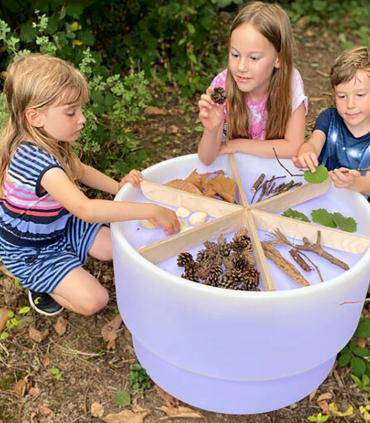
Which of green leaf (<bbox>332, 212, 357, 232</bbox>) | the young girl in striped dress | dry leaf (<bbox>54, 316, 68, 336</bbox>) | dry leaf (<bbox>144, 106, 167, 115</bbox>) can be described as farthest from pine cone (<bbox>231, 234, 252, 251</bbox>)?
dry leaf (<bbox>144, 106, 167, 115</bbox>)

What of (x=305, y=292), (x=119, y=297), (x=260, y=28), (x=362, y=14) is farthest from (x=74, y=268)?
(x=362, y=14)

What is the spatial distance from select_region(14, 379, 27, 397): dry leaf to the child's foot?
306 millimetres

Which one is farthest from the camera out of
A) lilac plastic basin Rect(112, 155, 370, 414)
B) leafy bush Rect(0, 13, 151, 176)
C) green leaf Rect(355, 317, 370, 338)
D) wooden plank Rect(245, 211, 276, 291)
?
leafy bush Rect(0, 13, 151, 176)

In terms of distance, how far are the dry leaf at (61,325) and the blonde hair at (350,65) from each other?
146cm

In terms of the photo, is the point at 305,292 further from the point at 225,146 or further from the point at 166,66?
the point at 166,66

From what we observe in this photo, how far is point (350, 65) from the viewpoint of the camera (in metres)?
2.12

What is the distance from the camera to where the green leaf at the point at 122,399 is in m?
2.05

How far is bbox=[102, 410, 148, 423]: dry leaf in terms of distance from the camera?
1.99m

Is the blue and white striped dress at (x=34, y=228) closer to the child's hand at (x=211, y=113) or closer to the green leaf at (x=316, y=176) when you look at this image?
the child's hand at (x=211, y=113)

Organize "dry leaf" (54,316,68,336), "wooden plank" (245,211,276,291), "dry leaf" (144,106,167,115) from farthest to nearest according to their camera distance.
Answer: "dry leaf" (144,106,167,115), "dry leaf" (54,316,68,336), "wooden plank" (245,211,276,291)

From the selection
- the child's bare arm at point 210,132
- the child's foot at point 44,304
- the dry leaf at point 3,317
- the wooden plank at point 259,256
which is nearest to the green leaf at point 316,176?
the wooden plank at point 259,256

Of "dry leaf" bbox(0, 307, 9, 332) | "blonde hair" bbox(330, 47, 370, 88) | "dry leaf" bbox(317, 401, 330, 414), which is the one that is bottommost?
"dry leaf" bbox(317, 401, 330, 414)

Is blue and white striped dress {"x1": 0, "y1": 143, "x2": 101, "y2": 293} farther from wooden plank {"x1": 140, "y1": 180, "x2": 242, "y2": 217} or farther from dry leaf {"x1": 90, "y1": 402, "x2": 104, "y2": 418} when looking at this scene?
dry leaf {"x1": 90, "y1": 402, "x2": 104, "y2": 418}

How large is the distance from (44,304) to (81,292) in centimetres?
27
